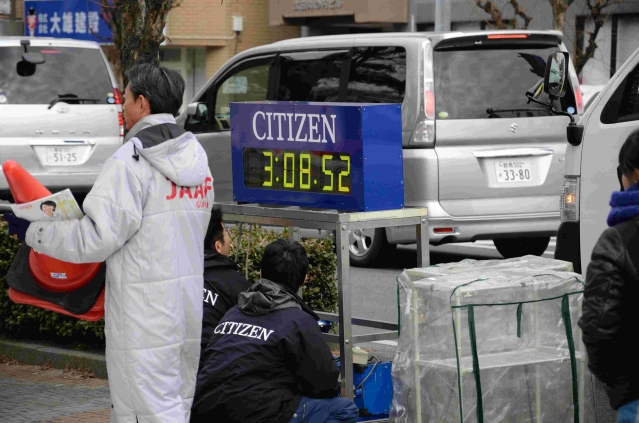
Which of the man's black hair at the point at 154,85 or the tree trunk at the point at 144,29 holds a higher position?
the tree trunk at the point at 144,29

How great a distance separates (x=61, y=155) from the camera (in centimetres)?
1338

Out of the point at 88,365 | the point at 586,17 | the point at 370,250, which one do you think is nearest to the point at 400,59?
the point at 370,250

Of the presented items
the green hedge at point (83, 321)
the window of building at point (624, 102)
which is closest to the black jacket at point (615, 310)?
the window of building at point (624, 102)

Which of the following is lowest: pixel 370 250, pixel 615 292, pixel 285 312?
pixel 370 250

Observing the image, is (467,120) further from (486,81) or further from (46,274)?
(46,274)

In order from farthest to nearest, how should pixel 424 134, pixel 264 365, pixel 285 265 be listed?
pixel 424 134 → pixel 285 265 → pixel 264 365

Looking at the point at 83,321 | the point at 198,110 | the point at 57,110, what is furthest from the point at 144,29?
the point at 57,110

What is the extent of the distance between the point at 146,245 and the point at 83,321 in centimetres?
349

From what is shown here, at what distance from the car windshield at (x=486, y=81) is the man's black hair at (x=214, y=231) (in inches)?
198

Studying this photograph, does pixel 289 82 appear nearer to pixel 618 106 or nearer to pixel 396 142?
pixel 618 106

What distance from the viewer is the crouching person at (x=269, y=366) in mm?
4879

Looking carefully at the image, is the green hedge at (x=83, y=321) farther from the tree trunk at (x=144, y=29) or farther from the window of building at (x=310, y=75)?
the window of building at (x=310, y=75)

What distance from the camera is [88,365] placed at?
7.33m

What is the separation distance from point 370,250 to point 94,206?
7772mm
